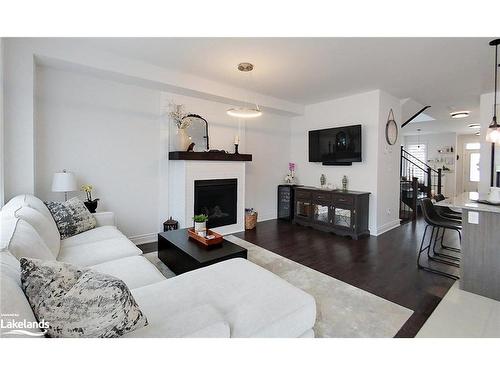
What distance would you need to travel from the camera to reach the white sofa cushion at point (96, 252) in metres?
2.07

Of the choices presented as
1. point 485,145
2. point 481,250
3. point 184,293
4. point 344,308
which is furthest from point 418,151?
point 184,293

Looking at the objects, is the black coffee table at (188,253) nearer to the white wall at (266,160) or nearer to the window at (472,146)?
the white wall at (266,160)

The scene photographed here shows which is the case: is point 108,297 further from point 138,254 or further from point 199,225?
point 199,225

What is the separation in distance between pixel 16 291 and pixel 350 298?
2.33 metres

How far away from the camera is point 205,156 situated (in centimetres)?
407

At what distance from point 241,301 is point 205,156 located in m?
2.95

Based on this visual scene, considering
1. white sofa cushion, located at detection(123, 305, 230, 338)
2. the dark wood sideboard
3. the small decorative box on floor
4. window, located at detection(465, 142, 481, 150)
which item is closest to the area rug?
the small decorative box on floor

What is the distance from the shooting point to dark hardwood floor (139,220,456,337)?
237 cm

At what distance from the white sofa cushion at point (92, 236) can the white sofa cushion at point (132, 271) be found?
66 centimetres

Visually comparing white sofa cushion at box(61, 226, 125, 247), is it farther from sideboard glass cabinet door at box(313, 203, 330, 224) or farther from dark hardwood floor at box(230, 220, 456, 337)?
sideboard glass cabinet door at box(313, 203, 330, 224)

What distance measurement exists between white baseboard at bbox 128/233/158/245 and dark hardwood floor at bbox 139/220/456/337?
16 centimetres
